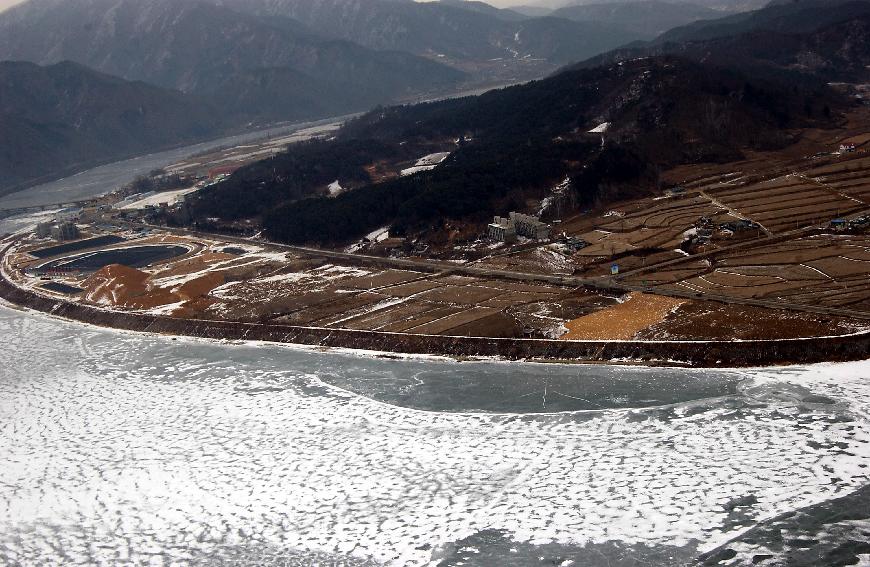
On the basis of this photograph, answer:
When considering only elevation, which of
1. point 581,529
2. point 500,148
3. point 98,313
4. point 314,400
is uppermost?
point 500,148

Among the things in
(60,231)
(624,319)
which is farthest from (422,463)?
(60,231)

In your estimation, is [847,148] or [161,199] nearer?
[847,148]

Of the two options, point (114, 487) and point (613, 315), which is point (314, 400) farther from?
point (613, 315)

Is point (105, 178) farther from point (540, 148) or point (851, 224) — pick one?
point (851, 224)

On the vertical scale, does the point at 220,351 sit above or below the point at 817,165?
below

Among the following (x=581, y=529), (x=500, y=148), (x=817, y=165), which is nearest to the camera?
(x=581, y=529)

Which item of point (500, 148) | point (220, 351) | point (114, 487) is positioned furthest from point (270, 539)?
point (500, 148)

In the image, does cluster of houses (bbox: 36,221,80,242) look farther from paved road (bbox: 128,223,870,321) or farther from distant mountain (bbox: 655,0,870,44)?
distant mountain (bbox: 655,0,870,44)
